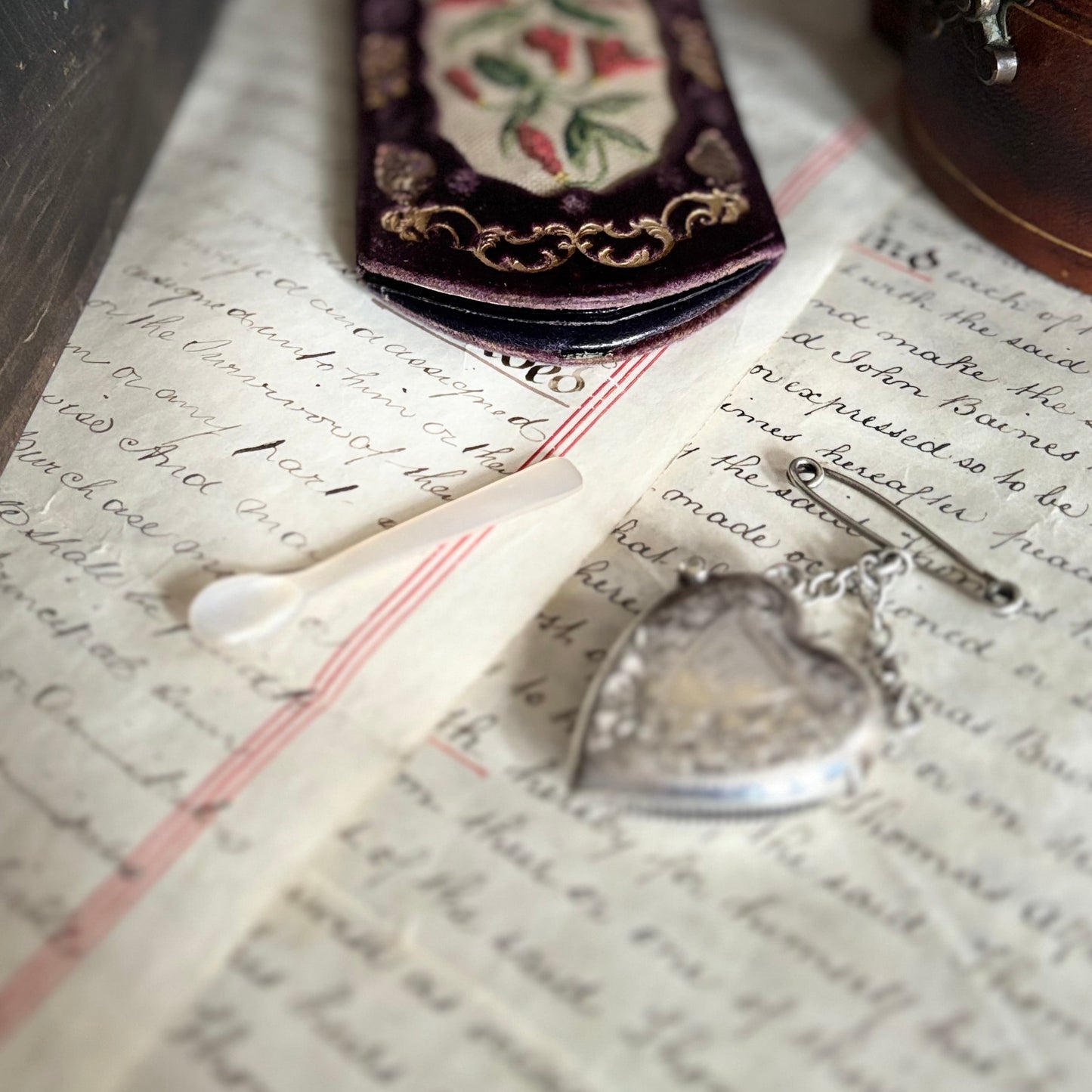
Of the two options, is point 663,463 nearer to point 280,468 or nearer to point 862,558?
point 862,558

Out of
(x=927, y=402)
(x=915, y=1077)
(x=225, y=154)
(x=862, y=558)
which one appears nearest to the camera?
(x=915, y=1077)

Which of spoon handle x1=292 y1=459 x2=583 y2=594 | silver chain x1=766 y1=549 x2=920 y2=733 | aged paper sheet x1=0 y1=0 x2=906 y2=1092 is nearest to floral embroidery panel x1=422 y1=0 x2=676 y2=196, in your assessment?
aged paper sheet x1=0 y1=0 x2=906 y2=1092

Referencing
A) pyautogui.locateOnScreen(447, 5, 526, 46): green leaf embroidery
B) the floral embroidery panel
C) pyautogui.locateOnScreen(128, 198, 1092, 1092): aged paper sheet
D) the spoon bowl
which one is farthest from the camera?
pyautogui.locateOnScreen(447, 5, 526, 46): green leaf embroidery

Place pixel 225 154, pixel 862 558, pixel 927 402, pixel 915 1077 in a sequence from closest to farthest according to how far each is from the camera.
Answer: pixel 915 1077 → pixel 862 558 → pixel 927 402 → pixel 225 154

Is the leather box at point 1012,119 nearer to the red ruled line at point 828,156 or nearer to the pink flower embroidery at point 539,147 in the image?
the red ruled line at point 828,156

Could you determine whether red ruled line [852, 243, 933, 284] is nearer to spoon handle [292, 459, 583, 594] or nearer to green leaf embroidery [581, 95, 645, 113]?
green leaf embroidery [581, 95, 645, 113]

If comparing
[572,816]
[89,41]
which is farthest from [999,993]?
[89,41]

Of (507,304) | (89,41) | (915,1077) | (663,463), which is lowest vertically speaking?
(915,1077)
